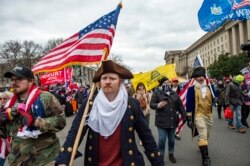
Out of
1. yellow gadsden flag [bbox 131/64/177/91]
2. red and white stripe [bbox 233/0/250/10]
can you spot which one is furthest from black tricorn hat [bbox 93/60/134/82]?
yellow gadsden flag [bbox 131/64/177/91]

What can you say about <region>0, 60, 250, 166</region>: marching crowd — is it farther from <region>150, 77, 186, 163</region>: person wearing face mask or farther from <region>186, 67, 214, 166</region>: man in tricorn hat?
<region>186, 67, 214, 166</region>: man in tricorn hat

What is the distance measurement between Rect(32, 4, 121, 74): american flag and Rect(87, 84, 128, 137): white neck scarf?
1.43 metres

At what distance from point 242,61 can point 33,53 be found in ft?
113

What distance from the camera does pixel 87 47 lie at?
451 cm

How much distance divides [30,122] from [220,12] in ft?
20.9

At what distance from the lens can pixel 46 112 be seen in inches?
153

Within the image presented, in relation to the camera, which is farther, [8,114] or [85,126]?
[8,114]

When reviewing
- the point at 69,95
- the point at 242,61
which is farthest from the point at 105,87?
the point at 242,61

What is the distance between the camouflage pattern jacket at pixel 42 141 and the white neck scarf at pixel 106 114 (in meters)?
0.84

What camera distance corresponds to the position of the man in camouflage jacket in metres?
3.68

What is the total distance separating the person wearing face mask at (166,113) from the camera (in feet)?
23.4

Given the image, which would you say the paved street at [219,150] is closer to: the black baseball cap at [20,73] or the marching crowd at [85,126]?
the marching crowd at [85,126]

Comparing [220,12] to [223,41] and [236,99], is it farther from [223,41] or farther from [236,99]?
[223,41]

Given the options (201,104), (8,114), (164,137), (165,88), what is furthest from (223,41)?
(8,114)
